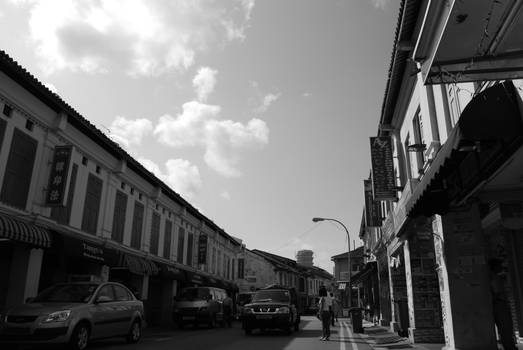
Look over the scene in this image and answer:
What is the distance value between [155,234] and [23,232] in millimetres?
13226

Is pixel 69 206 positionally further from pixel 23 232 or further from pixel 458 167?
pixel 458 167

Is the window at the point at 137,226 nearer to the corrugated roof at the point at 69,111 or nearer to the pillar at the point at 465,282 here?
the corrugated roof at the point at 69,111

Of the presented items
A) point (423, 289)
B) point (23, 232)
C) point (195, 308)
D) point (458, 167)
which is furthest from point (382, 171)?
point (23, 232)

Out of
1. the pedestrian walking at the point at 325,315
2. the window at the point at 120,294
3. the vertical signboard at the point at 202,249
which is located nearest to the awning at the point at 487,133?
the window at the point at 120,294

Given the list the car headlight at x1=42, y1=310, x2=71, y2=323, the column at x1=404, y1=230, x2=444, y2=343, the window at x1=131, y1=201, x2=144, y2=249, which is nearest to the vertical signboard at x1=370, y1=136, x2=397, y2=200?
the column at x1=404, y1=230, x2=444, y2=343

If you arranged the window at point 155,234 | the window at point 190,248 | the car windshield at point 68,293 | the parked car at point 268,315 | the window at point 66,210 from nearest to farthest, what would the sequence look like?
the car windshield at point 68,293 → the window at point 66,210 → the parked car at point 268,315 → the window at point 155,234 → the window at point 190,248

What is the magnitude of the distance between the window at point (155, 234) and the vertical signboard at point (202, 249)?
7.40m

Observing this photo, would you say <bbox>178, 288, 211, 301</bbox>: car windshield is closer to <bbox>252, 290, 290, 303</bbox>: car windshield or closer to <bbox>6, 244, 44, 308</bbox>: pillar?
<bbox>252, 290, 290, 303</bbox>: car windshield

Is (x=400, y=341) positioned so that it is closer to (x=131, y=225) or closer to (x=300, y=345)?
(x=300, y=345)

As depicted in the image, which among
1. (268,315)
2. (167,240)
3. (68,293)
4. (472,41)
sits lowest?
(268,315)

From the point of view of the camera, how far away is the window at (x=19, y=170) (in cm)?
1359

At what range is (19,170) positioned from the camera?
14078 millimetres

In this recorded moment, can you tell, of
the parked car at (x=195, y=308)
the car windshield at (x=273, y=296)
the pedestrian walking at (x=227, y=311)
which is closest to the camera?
the car windshield at (x=273, y=296)

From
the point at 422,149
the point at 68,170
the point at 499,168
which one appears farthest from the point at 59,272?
the point at 499,168
